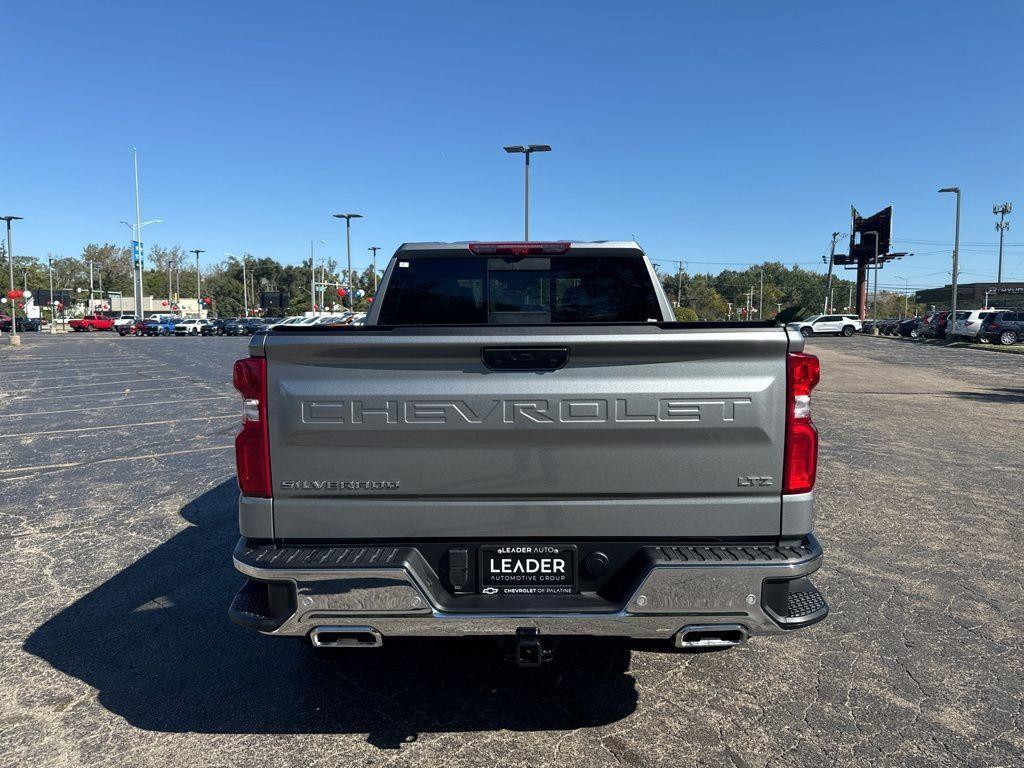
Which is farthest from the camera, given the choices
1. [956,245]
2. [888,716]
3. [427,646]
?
[956,245]

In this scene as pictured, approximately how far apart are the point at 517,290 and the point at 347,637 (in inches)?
104

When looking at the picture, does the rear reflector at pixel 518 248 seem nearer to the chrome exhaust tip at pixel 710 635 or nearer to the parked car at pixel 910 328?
the chrome exhaust tip at pixel 710 635

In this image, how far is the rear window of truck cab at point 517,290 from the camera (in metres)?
4.60

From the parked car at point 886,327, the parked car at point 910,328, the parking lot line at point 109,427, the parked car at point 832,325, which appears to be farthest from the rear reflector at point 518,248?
the parked car at point 886,327

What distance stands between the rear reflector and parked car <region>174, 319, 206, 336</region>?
63874 mm

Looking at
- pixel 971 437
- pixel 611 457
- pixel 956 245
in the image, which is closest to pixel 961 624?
pixel 611 457

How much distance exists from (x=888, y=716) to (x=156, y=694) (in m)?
3.33

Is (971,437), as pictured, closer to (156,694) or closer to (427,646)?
(427,646)

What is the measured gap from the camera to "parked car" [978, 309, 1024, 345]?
35.8 metres

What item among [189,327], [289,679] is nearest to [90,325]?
[189,327]

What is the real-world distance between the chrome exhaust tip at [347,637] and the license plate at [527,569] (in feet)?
1.42

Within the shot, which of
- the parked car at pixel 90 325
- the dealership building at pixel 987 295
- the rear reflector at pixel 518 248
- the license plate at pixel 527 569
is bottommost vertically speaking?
the parked car at pixel 90 325

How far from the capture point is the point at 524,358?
2693 mm

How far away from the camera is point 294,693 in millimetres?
3404
